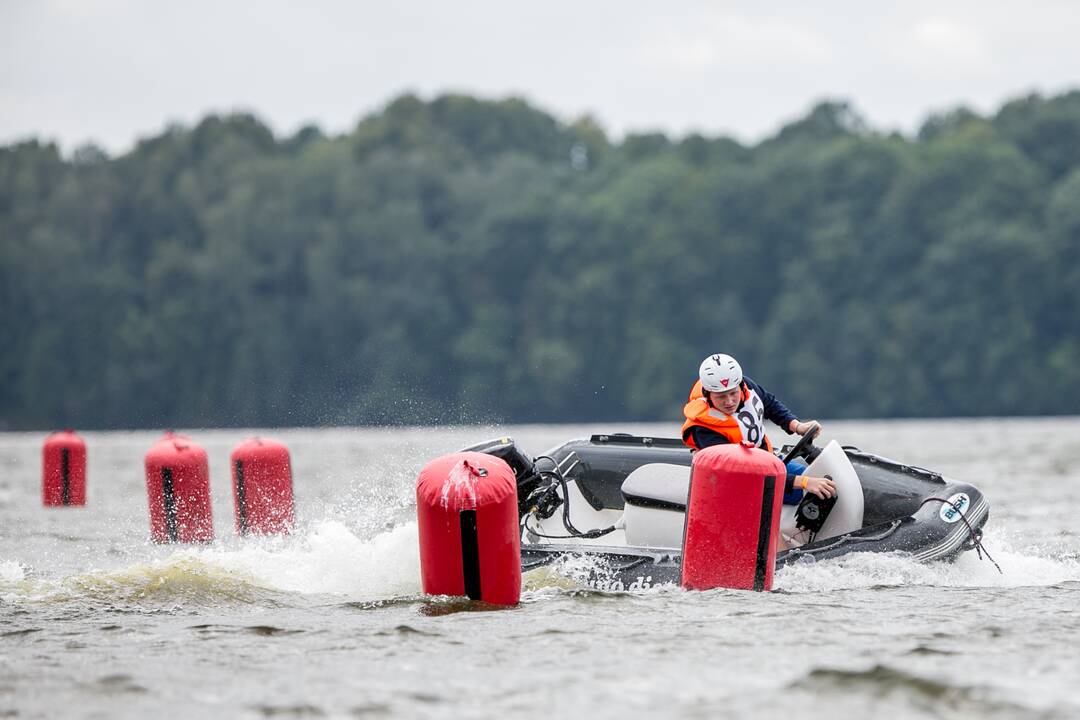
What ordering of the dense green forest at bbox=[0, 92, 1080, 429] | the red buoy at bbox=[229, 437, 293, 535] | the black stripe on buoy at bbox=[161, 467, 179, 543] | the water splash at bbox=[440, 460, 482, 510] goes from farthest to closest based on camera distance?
the dense green forest at bbox=[0, 92, 1080, 429], the red buoy at bbox=[229, 437, 293, 535], the black stripe on buoy at bbox=[161, 467, 179, 543], the water splash at bbox=[440, 460, 482, 510]

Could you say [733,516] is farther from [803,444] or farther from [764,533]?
[803,444]

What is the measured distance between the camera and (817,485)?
888 centimetres

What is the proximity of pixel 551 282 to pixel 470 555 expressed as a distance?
4909 centimetres

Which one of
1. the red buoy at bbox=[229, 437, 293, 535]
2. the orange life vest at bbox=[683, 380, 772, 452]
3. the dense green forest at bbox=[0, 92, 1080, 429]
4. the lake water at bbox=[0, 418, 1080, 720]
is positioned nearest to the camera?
the lake water at bbox=[0, 418, 1080, 720]

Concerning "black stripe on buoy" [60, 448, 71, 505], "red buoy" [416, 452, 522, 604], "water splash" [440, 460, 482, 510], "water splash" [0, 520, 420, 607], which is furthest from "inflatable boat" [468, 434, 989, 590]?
"black stripe on buoy" [60, 448, 71, 505]

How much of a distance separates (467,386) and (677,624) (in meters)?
46.6

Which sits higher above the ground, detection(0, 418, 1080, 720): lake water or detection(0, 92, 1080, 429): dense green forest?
detection(0, 92, 1080, 429): dense green forest

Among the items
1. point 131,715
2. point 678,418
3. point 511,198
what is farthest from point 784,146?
point 131,715

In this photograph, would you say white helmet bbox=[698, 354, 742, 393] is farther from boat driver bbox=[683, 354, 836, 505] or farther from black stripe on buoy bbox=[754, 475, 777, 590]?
black stripe on buoy bbox=[754, 475, 777, 590]

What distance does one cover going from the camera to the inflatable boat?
8773 millimetres

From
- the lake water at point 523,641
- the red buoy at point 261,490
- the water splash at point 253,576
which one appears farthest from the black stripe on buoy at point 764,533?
the red buoy at point 261,490

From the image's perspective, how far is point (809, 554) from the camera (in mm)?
8711

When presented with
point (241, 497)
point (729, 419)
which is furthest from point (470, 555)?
point (241, 497)

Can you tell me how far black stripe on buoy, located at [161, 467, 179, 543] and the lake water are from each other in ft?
5.72
